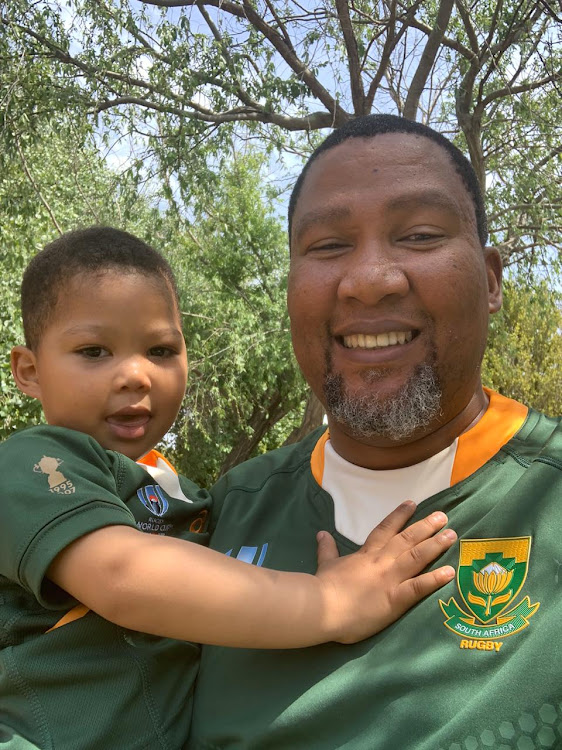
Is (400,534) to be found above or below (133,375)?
below

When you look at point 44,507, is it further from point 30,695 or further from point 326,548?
point 326,548

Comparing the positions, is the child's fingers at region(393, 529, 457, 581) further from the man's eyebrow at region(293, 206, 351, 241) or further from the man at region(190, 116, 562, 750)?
the man's eyebrow at region(293, 206, 351, 241)

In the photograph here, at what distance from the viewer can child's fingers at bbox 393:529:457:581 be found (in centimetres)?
165

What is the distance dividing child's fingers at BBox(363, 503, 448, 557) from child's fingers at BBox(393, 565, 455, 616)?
92 millimetres

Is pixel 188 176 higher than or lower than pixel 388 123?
higher

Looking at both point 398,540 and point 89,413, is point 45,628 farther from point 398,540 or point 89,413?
point 398,540

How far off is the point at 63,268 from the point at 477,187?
130 centimetres

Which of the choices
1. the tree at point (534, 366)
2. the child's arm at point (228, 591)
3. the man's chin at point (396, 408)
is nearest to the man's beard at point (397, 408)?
the man's chin at point (396, 408)

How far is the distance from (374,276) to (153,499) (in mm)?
867

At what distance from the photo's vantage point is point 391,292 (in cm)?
195

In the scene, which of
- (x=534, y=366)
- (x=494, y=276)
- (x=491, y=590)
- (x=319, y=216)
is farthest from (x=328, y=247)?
(x=534, y=366)

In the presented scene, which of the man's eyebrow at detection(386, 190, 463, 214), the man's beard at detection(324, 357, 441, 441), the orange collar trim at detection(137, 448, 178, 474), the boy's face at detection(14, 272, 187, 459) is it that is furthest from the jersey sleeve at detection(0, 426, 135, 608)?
the man's eyebrow at detection(386, 190, 463, 214)

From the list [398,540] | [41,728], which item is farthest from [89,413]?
[398,540]

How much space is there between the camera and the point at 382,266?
1973mm
